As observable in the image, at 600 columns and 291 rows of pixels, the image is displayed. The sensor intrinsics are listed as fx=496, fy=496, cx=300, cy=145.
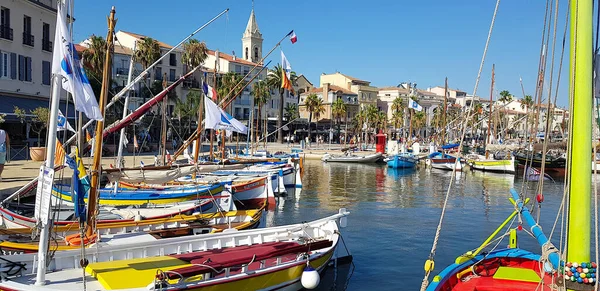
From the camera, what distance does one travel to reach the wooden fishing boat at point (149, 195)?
84.1 ft

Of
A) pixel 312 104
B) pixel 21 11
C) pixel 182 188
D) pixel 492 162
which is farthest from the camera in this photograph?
pixel 312 104

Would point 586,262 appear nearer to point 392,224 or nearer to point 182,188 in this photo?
point 392,224

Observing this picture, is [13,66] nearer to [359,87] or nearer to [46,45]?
[46,45]

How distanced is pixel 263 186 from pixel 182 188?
20.9ft

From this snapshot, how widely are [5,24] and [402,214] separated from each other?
113 ft

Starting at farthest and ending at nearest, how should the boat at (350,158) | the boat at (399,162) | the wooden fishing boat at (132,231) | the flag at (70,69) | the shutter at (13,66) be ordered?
the boat at (350,158) → the boat at (399,162) → the shutter at (13,66) → the wooden fishing boat at (132,231) → the flag at (70,69)

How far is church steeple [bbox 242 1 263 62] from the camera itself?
116 metres

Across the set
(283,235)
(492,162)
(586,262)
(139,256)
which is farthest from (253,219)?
(492,162)

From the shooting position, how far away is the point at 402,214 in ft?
103

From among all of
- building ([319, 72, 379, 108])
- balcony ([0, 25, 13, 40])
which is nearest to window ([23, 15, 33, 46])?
balcony ([0, 25, 13, 40])

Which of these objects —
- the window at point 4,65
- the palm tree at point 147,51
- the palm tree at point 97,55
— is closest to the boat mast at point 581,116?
the window at point 4,65

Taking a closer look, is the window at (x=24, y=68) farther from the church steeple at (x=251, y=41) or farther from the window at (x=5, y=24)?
the church steeple at (x=251, y=41)

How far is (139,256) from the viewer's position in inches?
562

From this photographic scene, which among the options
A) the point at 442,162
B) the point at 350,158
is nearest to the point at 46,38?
the point at 350,158
